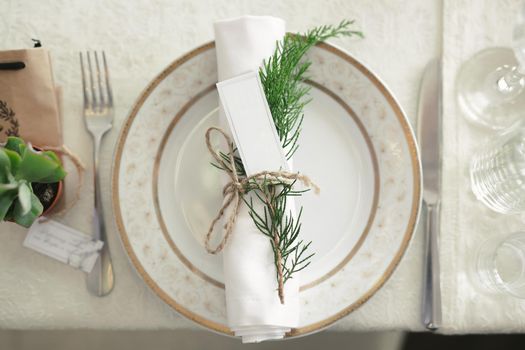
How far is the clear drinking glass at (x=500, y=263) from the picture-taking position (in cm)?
66

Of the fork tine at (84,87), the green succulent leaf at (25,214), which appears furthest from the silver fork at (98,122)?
the green succulent leaf at (25,214)

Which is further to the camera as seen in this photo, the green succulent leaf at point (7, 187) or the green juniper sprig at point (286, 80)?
the green juniper sprig at point (286, 80)

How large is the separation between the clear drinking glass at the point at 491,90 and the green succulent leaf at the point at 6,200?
25.1 inches

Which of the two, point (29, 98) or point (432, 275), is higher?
point (29, 98)

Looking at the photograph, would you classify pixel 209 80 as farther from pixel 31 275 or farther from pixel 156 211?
pixel 31 275

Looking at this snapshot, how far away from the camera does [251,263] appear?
567 millimetres

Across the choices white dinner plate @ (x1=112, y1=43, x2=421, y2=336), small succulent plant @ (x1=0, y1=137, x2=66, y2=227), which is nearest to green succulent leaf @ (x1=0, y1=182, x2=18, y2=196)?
small succulent plant @ (x1=0, y1=137, x2=66, y2=227)

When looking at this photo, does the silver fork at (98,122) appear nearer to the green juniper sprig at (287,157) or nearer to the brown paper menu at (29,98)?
the brown paper menu at (29,98)

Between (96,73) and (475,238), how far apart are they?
0.65m

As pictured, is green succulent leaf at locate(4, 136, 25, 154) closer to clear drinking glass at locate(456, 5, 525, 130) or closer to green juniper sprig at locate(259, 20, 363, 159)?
green juniper sprig at locate(259, 20, 363, 159)

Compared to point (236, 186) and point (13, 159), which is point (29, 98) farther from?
point (236, 186)

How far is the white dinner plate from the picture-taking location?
2.02 feet

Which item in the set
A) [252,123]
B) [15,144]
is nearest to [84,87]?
[15,144]

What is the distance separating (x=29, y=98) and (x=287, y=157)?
40cm
